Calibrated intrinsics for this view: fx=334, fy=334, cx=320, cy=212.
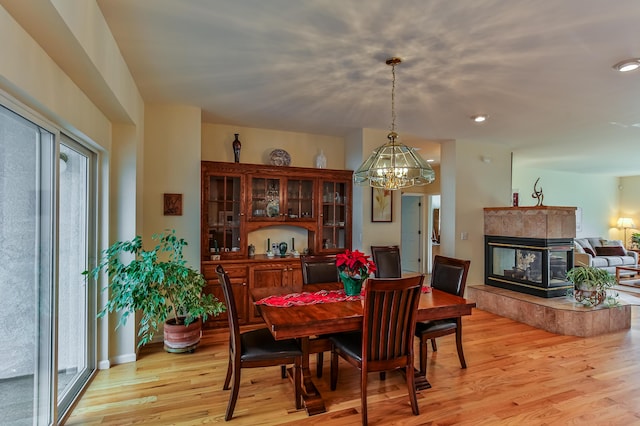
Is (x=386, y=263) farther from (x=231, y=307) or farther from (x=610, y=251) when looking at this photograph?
(x=610, y=251)

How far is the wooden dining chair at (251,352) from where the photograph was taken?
2.29m

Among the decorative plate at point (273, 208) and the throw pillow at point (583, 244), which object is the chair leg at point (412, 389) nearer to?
the decorative plate at point (273, 208)

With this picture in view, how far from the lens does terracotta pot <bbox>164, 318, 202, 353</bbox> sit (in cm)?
333

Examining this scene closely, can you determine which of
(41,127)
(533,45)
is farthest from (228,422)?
(533,45)

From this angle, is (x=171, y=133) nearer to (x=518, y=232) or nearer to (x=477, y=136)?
(x=477, y=136)

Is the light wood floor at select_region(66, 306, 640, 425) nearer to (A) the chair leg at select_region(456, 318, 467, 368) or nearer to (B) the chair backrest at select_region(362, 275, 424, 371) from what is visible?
(A) the chair leg at select_region(456, 318, 467, 368)

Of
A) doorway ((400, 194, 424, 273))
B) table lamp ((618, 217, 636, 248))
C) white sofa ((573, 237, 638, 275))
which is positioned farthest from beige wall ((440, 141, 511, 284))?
table lamp ((618, 217, 636, 248))

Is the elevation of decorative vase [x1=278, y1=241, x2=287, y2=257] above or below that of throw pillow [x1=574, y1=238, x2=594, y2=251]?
above

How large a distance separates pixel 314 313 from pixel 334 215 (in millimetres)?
2566

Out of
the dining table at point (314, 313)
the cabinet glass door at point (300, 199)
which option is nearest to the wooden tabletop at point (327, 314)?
the dining table at point (314, 313)

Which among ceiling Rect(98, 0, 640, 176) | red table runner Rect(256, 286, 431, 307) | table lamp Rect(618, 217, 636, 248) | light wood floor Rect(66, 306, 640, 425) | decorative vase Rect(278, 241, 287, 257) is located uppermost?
ceiling Rect(98, 0, 640, 176)

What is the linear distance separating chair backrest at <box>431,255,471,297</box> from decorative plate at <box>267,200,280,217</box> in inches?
82.5

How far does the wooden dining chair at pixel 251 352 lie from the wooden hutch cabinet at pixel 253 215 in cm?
166

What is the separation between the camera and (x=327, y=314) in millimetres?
2320
